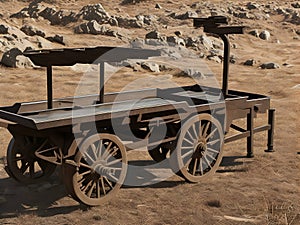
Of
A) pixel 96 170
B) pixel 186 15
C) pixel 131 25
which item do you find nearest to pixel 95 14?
pixel 131 25

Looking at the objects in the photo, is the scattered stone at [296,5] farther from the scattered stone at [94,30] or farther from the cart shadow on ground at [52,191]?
the cart shadow on ground at [52,191]

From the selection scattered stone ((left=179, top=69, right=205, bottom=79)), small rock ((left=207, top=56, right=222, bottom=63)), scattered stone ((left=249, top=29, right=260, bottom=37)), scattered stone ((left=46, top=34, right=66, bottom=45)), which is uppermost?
scattered stone ((left=249, top=29, right=260, bottom=37))

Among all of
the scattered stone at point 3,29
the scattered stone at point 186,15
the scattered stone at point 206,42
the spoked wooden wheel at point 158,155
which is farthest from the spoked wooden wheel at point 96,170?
the scattered stone at point 186,15

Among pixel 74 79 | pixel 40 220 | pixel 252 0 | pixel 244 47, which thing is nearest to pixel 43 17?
pixel 244 47

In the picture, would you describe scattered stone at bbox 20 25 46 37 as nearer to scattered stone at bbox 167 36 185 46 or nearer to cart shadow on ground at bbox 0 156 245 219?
scattered stone at bbox 167 36 185 46

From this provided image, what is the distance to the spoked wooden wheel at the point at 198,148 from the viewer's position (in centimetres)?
736

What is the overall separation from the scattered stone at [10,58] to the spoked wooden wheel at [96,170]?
44.1ft

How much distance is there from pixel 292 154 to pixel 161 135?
3.45 metres

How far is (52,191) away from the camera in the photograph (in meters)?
7.39

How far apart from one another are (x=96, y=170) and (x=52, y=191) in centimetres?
129

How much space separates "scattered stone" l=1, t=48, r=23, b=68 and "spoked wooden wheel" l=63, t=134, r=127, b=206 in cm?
1344

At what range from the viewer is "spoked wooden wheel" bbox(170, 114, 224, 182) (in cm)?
736

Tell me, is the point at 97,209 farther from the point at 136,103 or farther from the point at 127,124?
the point at 136,103

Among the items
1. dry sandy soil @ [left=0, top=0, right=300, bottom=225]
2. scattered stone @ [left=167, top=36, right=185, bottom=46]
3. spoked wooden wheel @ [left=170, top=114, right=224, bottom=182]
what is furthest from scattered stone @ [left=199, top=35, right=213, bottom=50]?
spoked wooden wheel @ [left=170, top=114, right=224, bottom=182]
